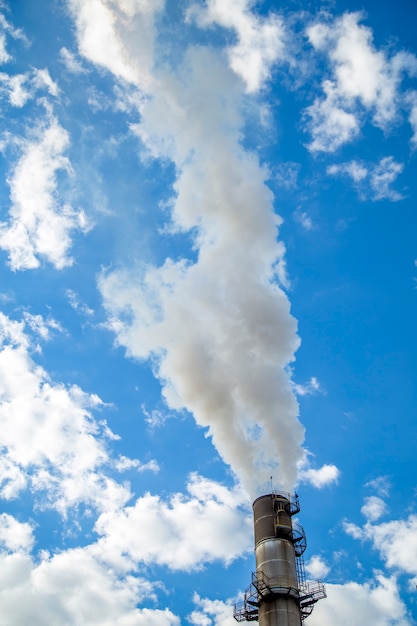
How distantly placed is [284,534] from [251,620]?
168 inches

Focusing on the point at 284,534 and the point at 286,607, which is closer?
the point at 286,607

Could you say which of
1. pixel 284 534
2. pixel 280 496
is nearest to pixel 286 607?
pixel 284 534

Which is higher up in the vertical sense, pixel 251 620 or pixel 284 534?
pixel 284 534

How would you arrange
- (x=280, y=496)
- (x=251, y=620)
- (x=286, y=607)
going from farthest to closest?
1. (x=280, y=496)
2. (x=251, y=620)
3. (x=286, y=607)

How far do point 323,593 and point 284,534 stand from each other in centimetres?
303

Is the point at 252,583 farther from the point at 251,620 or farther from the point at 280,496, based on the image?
the point at 280,496

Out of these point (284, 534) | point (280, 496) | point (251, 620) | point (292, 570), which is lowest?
point (251, 620)

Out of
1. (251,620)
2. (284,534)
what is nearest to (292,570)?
(284,534)

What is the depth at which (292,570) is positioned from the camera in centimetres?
2516

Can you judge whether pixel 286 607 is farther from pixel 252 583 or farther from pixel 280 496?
pixel 280 496

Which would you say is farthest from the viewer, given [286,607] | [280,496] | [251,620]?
[280,496]

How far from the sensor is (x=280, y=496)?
92.3 ft

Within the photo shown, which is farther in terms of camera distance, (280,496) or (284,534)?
(280,496)

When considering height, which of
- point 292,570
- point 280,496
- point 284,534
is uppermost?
point 280,496
